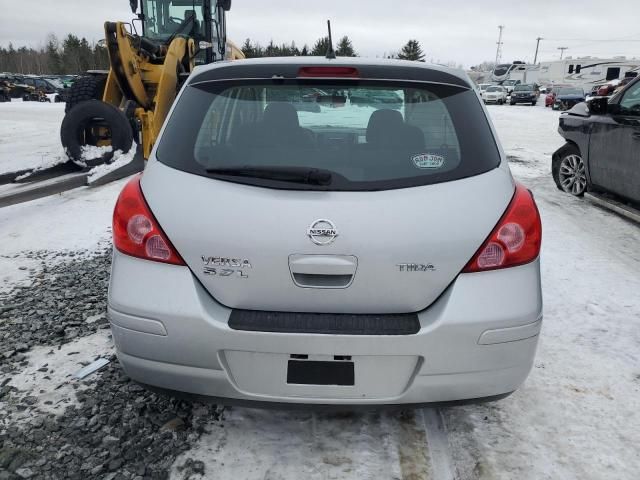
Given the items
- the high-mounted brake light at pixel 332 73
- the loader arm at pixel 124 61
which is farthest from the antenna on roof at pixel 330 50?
the loader arm at pixel 124 61

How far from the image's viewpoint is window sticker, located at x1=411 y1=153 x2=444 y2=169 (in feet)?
7.51

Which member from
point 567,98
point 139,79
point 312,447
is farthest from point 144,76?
point 567,98

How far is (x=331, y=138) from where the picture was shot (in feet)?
8.43

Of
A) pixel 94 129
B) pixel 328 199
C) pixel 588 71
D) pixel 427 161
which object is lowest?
pixel 94 129

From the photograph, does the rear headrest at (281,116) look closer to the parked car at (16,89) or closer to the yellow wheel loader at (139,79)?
the yellow wheel loader at (139,79)

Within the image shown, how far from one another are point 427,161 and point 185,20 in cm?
966

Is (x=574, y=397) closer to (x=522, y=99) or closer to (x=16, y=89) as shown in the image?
(x=522, y=99)

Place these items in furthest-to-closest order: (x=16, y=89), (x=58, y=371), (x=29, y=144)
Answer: (x=16, y=89)
(x=29, y=144)
(x=58, y=371)

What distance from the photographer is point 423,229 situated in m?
2.12

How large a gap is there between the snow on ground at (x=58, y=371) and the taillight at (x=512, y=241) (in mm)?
2183

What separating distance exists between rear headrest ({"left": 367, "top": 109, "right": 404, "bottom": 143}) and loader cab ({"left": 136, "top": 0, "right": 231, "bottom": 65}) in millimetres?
8778

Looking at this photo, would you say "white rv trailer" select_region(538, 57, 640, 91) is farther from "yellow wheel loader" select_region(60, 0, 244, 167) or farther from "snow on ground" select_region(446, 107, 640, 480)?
"snow on ground" select_region(446, 107, 640, 480)

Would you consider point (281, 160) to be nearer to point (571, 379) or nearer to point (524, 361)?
point (524, 361)

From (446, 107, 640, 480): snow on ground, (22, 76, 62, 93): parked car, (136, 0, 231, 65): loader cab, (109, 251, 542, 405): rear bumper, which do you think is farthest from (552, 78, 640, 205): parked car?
(22, 76, 62, 93): parked car
